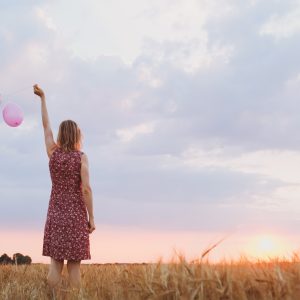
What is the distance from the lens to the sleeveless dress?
754 cm

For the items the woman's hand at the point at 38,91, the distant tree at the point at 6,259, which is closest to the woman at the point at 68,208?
the woman's hand at the point at 38,91

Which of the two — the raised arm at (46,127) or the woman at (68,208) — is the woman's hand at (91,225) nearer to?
the woman at (68,208)

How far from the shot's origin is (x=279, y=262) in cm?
467

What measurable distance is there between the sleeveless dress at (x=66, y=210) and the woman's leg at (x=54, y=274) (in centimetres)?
11

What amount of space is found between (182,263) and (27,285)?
174 inches

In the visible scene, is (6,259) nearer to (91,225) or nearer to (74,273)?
(74,273)

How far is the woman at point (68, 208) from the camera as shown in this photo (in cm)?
753

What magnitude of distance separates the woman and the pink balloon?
6.86 feet

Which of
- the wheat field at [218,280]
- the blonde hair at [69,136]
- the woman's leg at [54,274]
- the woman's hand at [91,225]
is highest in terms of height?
the blonde hair at [69,136]

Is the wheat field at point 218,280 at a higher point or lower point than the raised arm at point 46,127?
lower

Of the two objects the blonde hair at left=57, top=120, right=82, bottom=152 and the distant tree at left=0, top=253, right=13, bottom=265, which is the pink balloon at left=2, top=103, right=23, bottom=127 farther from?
the distant tree at left=0, top=253, right=13, bottom=265

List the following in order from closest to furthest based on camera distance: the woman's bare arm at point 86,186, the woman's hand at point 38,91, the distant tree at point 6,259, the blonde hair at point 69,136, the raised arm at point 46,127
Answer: the woman's bare arm at point 86,186 → the blonde hair at point 69,136 → the raised arm at point 46,127 → the woman's hand at point 38,91 → the distant tree at point 6,259

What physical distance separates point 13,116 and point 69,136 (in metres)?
2.27

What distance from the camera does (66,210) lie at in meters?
7.57
